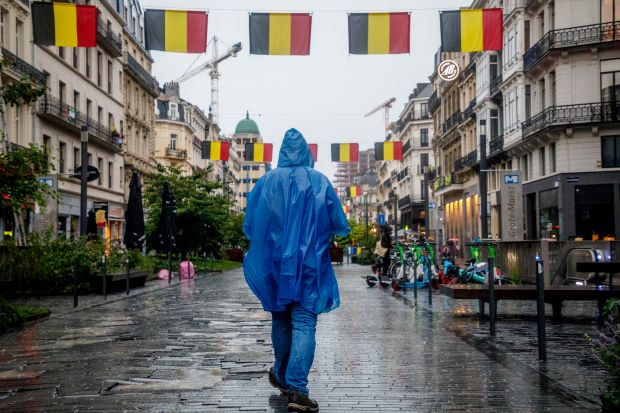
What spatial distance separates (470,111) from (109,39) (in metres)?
24.7

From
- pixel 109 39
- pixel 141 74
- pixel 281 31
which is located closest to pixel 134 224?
pixel 281 31

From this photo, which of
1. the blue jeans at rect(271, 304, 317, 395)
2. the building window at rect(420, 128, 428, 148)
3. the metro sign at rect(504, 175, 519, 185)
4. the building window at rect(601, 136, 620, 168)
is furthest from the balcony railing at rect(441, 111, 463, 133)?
the blue jeans at rect(271, 304, 317, 395)

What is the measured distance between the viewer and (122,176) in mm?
56469

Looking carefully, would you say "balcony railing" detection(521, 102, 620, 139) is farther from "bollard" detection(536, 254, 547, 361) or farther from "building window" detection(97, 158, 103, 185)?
"bollard" detection(536, 254, 547, 361)

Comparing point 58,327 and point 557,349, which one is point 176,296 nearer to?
point 58,327

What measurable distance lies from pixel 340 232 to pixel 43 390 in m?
2.78

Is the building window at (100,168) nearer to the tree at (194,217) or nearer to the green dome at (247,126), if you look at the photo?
the tree at (194,217)

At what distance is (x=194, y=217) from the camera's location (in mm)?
40750

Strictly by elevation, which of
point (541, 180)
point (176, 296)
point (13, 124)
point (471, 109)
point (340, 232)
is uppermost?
point (471, 109)

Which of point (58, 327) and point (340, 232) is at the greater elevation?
point (340, 232)

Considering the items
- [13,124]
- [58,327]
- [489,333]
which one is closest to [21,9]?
[13,124]

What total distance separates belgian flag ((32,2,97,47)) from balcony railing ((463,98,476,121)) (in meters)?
40.2

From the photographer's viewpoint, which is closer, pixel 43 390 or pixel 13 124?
pixel 43 390

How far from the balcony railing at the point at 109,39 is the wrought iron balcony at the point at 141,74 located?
417 cm
